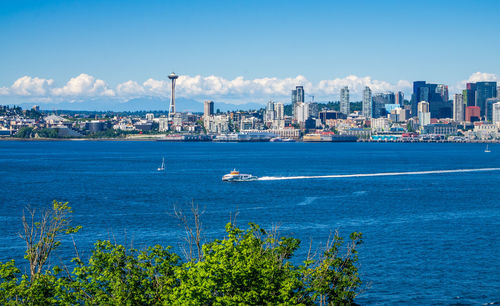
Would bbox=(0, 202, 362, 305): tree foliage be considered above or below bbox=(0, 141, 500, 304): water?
above

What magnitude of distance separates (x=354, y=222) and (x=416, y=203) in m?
10.0

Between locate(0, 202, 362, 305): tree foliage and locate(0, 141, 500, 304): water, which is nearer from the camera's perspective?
locate(0, 202, 362, 305): tree foliage

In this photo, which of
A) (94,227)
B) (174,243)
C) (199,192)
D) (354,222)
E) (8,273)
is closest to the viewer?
(8,273)

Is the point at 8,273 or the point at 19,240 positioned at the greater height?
the point at 8,273

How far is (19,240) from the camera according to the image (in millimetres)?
28750

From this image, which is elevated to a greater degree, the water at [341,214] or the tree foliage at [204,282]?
the tree foliage at [204,282]

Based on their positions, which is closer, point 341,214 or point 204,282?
point 204,282

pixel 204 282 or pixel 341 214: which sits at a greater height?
pixel 204 282

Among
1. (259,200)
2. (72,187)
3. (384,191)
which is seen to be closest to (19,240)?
(259,200)

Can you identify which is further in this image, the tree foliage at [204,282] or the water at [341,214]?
the water at [341,214]

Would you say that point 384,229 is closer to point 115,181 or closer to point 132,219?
point 132,219

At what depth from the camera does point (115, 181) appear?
198 ft

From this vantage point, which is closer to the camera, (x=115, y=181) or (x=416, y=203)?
(x=416, y=203)

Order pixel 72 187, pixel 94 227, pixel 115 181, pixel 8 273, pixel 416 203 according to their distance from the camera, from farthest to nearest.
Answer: pixel 115 181 < pixel 72 187 < pixel 416 203 < pixel 94 227 < pixel 8 273
